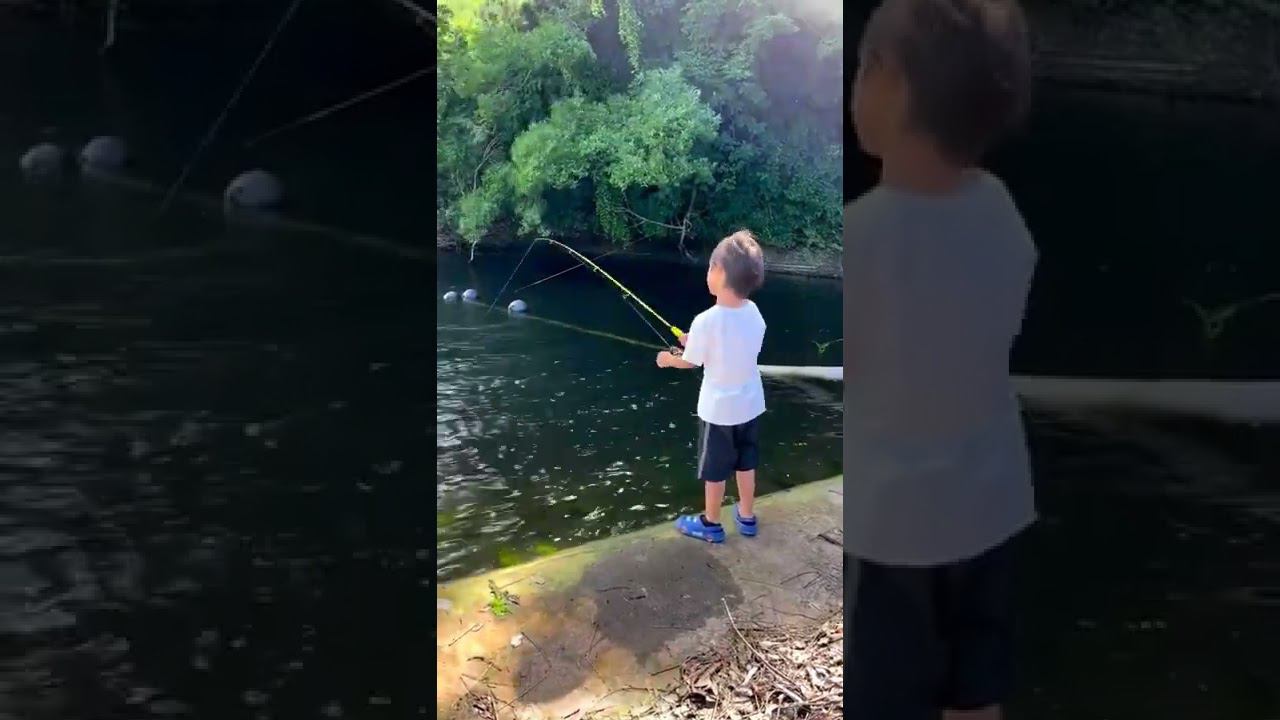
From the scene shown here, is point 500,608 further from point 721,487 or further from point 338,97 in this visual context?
point 338,97

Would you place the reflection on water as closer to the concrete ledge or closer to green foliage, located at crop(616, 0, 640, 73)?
the concrete ledge

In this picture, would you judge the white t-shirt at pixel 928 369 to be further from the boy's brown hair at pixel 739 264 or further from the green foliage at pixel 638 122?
the green foliage at pixel 638 122

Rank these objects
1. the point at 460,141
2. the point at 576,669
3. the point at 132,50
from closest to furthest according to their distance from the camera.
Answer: the point at 132,50, the point at 576,669, the point at 460,141

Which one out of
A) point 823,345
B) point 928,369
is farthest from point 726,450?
point 823,345

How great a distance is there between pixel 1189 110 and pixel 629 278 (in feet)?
11.8

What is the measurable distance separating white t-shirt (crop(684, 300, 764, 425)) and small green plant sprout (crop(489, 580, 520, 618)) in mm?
832

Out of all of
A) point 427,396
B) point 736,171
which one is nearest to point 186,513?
point 427,396

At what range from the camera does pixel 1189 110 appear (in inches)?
51.4

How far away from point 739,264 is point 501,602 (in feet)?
4.07

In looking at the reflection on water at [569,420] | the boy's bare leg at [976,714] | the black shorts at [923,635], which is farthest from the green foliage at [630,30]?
the boy's bare leg at [976,714]

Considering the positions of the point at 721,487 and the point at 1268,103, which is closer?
the point at 1268,103

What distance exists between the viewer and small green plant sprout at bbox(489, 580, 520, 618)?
91.2 inches

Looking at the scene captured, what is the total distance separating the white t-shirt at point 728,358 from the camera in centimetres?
253

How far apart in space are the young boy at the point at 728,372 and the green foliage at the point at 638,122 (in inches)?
→ 86.0
